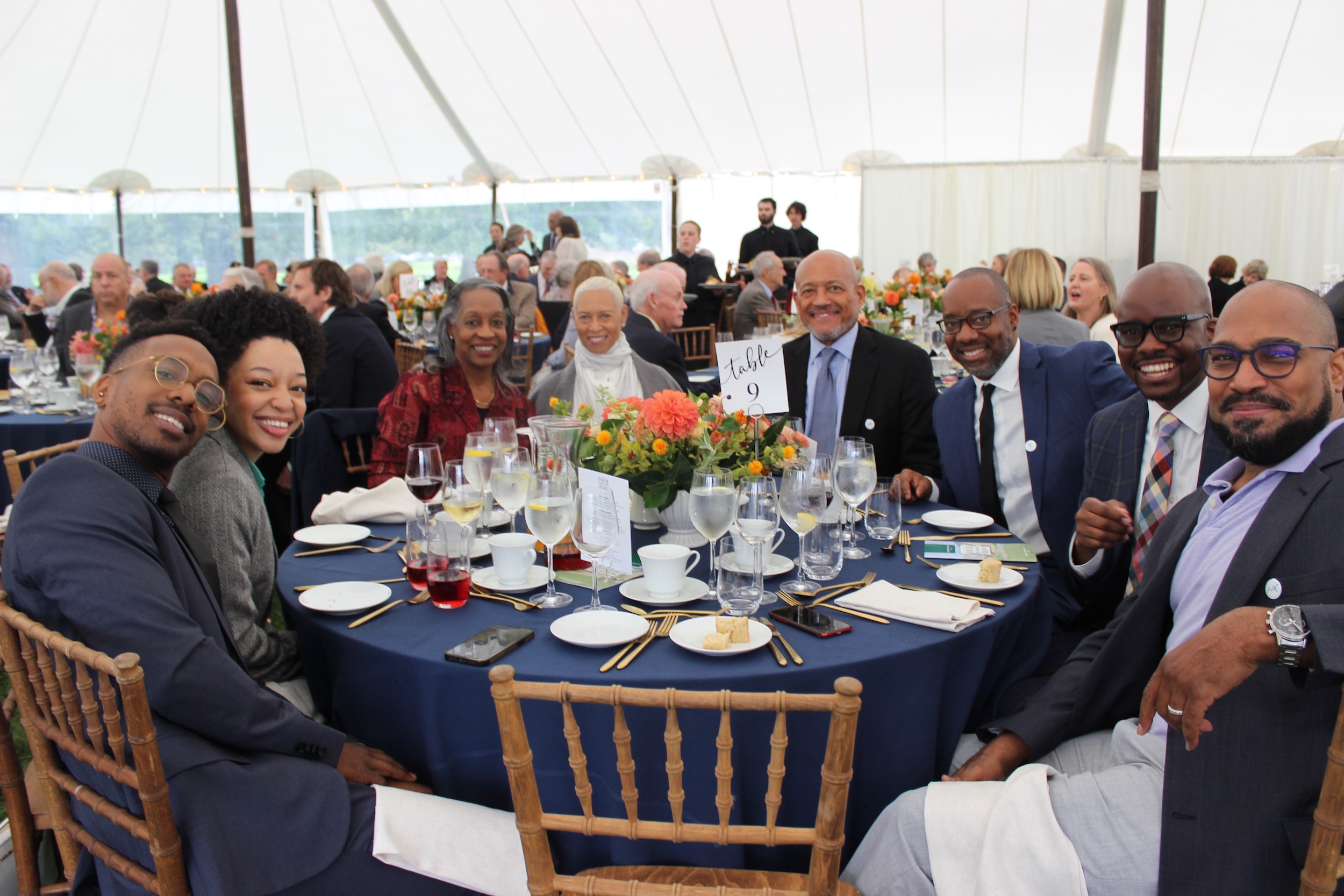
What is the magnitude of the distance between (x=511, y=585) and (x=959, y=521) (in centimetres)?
127

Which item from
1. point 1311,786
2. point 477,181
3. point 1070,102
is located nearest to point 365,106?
point 477,181

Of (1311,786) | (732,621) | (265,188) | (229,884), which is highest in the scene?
(265,188)

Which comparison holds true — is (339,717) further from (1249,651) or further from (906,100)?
(906,100)

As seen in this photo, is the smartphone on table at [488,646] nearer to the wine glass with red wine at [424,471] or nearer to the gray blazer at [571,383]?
the wine glass with red wine at [424,471]

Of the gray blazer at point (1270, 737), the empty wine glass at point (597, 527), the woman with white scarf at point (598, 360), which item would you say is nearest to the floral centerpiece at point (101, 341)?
the woman with white scarf at point (598, 360)

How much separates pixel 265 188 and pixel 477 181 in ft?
14.0

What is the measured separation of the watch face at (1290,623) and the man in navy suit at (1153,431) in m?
0.95

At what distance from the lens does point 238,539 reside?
1.93m

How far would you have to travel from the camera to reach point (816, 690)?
1.58 metres

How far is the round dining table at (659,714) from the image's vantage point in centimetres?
158

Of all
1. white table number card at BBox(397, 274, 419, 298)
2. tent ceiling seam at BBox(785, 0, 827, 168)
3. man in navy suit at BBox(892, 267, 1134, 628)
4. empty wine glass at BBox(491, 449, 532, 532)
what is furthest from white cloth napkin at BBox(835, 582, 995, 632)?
tent ceiling seam at BBox(785, 0, 827, 168)

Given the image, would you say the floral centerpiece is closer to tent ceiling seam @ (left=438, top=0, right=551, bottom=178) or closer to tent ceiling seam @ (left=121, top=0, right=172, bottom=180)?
tent ceiling seam @ (left=438, top=0, right=551, bottom=178)

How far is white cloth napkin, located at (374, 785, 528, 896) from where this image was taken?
1531 millimetres

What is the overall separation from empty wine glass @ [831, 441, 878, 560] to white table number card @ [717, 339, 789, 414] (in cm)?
30
